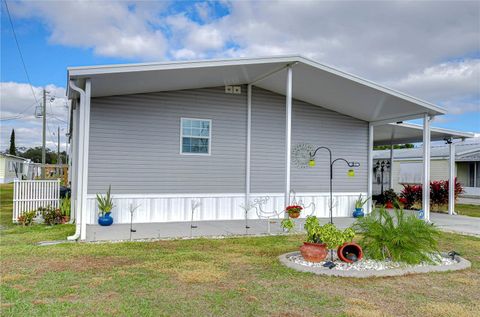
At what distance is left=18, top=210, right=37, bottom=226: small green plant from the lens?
9031 mm

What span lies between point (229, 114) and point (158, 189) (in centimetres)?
259

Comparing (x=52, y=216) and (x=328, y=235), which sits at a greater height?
(x=328, y=235)

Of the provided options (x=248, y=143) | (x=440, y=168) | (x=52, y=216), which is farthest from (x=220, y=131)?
(x=440, y=168)

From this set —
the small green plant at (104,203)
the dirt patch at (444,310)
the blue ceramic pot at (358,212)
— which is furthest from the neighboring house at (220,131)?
the dirt patch at (444,310)

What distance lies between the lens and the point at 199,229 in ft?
27.9

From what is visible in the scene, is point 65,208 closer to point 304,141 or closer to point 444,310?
point 304,141

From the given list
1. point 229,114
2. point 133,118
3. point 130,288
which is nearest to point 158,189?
point 133,118

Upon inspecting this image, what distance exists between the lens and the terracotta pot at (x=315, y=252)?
17.8 feet

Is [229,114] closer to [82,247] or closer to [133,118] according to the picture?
[133,118]

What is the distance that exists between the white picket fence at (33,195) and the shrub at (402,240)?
7.53 metres

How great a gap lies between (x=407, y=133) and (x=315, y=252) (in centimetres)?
1102

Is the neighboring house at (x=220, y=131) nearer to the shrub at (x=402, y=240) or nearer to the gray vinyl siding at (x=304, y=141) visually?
the gray vinyl siding at (x=304, y=141)

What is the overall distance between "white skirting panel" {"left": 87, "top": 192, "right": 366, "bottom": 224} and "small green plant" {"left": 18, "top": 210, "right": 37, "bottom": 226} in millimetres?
1402

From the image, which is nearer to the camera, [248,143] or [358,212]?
[248,143]
